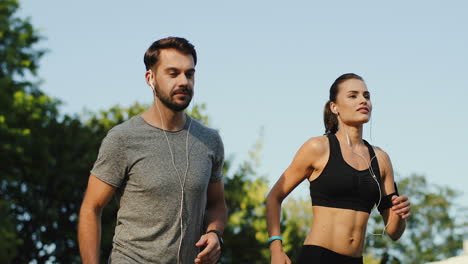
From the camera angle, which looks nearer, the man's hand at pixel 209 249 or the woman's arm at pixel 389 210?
the man's hand at pixel 209 249

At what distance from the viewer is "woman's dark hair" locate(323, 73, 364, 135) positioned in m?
6.43

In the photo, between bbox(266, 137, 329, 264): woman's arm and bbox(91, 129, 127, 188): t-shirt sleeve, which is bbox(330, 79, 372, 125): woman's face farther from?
bbox(91, 129, 127, 188): t-shirt sleeve

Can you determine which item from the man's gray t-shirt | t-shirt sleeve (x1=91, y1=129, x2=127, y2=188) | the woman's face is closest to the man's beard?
the man's gray t-shirt

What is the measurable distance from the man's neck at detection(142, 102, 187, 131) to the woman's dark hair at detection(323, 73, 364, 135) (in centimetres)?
204

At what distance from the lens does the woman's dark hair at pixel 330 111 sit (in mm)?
6430

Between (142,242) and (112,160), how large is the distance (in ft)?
1.90

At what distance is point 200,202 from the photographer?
4715 mm

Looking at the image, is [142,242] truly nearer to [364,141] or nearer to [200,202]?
[200,202]

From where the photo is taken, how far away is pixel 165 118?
4.87 metres

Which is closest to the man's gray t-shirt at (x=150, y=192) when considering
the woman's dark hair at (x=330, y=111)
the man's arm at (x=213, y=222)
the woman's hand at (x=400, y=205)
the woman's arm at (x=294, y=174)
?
the man's arm at (x=213, y=222)

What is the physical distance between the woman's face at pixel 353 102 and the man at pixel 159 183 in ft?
5.97

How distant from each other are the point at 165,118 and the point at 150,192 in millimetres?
583

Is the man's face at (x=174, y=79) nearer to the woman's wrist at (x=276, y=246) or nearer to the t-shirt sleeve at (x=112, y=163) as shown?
the t-shirt sleeve at (x=112, y=163)

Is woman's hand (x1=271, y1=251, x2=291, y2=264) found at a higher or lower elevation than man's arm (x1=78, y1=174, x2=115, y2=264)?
lower
